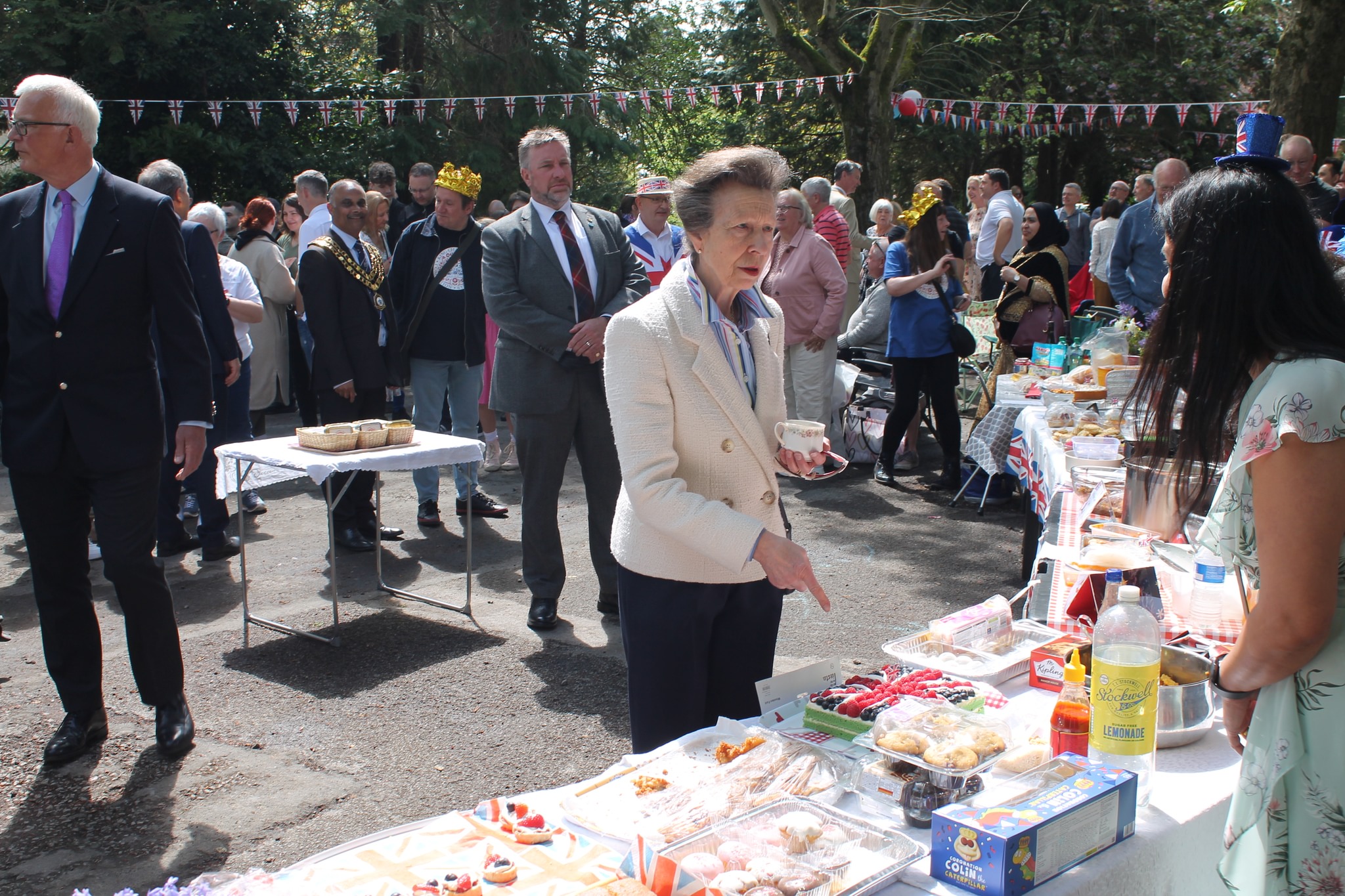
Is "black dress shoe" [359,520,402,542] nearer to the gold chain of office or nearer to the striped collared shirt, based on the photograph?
the gold chain of office

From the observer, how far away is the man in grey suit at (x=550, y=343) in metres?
4.84

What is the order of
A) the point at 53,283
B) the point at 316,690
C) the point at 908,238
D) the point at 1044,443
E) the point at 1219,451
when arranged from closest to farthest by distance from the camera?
the point at 1219,451 → the point at 53,283 → the point at 316,690 → the point at 1044,443 → the point at 908,238

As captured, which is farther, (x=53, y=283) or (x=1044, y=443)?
(x=1044, y=443)

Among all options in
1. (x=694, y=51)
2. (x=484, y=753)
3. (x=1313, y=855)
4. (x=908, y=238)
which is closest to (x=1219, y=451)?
(x=1313, y=855)

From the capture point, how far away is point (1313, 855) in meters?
1.69

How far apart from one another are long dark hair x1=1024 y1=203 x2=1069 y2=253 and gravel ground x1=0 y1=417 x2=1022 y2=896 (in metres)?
2.74

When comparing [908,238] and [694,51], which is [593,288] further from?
[694,51]

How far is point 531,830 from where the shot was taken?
69.4 inches

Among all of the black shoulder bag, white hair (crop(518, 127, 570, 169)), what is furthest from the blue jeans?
white hair (crop(518, 127, 570, 169))

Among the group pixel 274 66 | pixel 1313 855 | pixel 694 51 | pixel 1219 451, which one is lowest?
pixel 1313 855

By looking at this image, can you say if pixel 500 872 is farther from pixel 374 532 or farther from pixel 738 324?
pixel 374 532

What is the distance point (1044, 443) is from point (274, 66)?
17.2 metres

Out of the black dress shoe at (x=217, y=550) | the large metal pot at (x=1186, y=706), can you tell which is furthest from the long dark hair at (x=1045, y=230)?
the large metal pot at (x=1186, y=706)

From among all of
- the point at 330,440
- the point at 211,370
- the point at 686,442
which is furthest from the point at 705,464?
the point at 211,370
